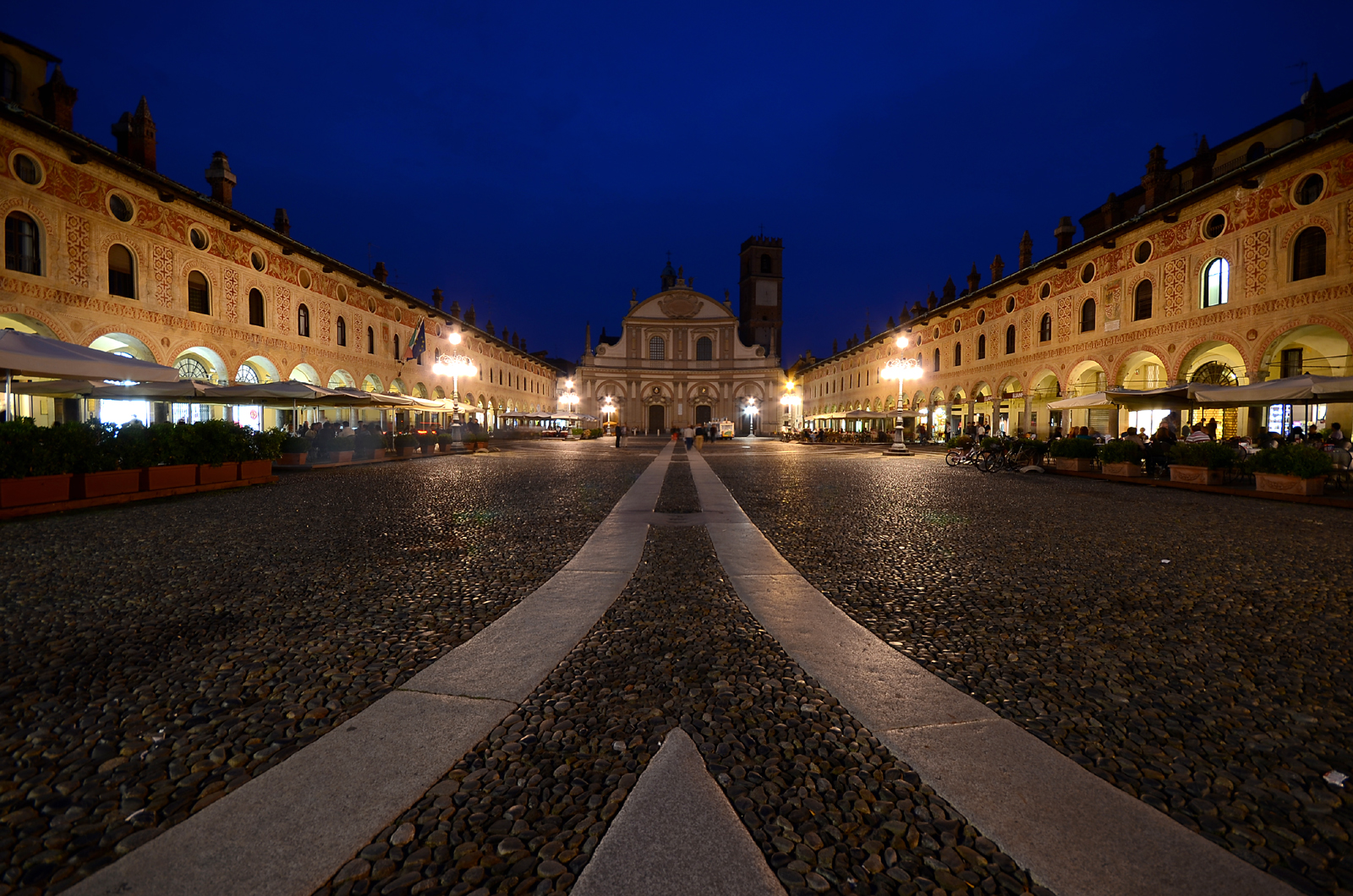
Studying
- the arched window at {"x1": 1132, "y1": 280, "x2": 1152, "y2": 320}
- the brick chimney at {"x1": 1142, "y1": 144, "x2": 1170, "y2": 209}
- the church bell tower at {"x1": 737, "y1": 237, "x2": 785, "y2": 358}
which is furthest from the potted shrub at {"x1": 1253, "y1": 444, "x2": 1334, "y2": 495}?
the church bell tower at {"x1": 737, "y1": 237, "x2": 785, "y2": 358}

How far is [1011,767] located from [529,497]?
844 centimetres

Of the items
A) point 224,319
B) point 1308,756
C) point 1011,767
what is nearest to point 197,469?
point 1011,767

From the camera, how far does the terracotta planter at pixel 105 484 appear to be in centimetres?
803

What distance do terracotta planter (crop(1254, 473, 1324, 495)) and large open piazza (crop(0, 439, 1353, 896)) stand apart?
20.0ft

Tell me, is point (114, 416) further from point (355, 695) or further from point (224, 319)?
point (355, 695)

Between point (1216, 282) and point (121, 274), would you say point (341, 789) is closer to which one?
point (121, 274)

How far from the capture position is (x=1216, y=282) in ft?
61.0

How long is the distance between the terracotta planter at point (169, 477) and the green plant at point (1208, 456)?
59.6 feet

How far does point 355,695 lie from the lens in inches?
99.9

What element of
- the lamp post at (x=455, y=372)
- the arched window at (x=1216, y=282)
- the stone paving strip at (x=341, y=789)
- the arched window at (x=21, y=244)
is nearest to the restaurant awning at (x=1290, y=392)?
the arched window at (x=1216, y=282)

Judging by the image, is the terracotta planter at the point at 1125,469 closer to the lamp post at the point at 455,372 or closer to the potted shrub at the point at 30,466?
the potted shrub at the point at 30,466

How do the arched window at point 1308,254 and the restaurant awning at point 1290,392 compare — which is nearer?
the restaurant awning at point 1290,392

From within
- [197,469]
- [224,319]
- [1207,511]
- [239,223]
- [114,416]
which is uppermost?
[239,223]

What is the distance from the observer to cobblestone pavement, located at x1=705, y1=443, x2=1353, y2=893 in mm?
1896
